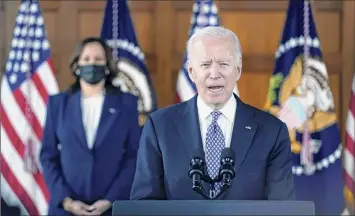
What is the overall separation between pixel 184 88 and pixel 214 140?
269cm

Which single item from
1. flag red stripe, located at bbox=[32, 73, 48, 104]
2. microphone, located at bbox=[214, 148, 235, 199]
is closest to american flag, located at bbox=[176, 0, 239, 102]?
flag red stripe, located at bbox=[32, 73, 48, 104]

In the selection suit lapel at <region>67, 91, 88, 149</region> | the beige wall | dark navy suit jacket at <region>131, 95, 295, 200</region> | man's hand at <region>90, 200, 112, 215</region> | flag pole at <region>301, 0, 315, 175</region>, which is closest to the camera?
dark navy suit jacket at <region>131, 95, 295, 200</region>

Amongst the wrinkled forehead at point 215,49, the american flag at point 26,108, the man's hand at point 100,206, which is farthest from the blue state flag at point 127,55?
the wrinkled forehead at point 215,49

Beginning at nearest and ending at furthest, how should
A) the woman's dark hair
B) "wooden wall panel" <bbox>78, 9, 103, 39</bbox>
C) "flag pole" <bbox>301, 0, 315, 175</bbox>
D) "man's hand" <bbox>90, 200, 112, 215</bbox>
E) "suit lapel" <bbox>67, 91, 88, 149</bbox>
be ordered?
"man's hand" <bbox>90, 200, 112, 215</bbox> → "suit lapel" <bbox>67, 91, 88, 149</bbox> → the woman's dark hair → "flag pole" <bbox>301, 0, 315, 175</bbox> → "wooden wall panel" <bbox>78, 9, 103, 39</bbox>

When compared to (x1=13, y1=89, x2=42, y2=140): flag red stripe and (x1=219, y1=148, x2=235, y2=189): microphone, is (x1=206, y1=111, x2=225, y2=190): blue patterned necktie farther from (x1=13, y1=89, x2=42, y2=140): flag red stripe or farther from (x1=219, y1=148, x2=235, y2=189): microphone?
(x1=13, y1=89, x2=42, y2=140): flag red stripe

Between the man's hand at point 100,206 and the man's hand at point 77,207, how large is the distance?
1 cm

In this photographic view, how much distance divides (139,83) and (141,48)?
0.31 meters

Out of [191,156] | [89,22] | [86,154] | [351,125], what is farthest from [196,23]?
[191,156]

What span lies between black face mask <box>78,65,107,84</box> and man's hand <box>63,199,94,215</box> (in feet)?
2.07

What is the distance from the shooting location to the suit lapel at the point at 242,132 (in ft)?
5.99

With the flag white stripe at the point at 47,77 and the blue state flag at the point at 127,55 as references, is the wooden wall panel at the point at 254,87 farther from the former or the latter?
the flag white stripe at the point at 47,77

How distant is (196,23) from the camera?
14.8ft

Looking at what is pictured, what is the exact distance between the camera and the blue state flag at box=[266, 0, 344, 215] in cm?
440

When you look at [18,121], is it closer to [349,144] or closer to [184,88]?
[184,88]
